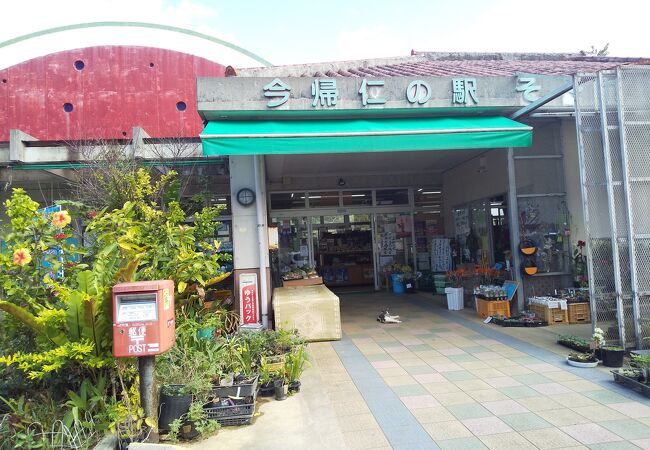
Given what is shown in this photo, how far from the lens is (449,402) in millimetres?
4312

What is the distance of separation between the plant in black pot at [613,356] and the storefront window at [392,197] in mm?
8083

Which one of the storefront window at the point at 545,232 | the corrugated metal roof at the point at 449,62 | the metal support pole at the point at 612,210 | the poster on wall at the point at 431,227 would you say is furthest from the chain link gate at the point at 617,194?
the poster on wall at the point at 431,227

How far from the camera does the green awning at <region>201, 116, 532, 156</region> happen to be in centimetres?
619

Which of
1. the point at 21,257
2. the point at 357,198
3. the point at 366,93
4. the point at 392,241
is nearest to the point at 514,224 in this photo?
the point at 366,93

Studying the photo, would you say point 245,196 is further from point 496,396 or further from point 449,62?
→ point 449,62

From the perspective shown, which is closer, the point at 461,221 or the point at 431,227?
the point at 461,221

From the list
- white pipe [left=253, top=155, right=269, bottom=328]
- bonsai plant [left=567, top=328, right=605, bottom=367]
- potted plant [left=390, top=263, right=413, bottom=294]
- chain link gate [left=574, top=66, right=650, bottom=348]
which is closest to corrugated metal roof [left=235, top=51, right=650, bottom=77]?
white pipe [left=253, top=155, right=269, bottom=328]

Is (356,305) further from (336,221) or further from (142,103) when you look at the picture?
(142,103)

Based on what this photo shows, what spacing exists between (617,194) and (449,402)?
3.78m

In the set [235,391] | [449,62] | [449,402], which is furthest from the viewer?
[449,62]

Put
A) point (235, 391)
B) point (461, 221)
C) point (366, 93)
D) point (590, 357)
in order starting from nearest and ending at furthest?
point (235, 391)
point (590, 357)
point (366, 93)
point (461, 221)

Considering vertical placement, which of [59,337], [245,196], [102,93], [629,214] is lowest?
[59,337]

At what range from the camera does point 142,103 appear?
41.8ft

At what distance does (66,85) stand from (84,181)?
7.09 meters
